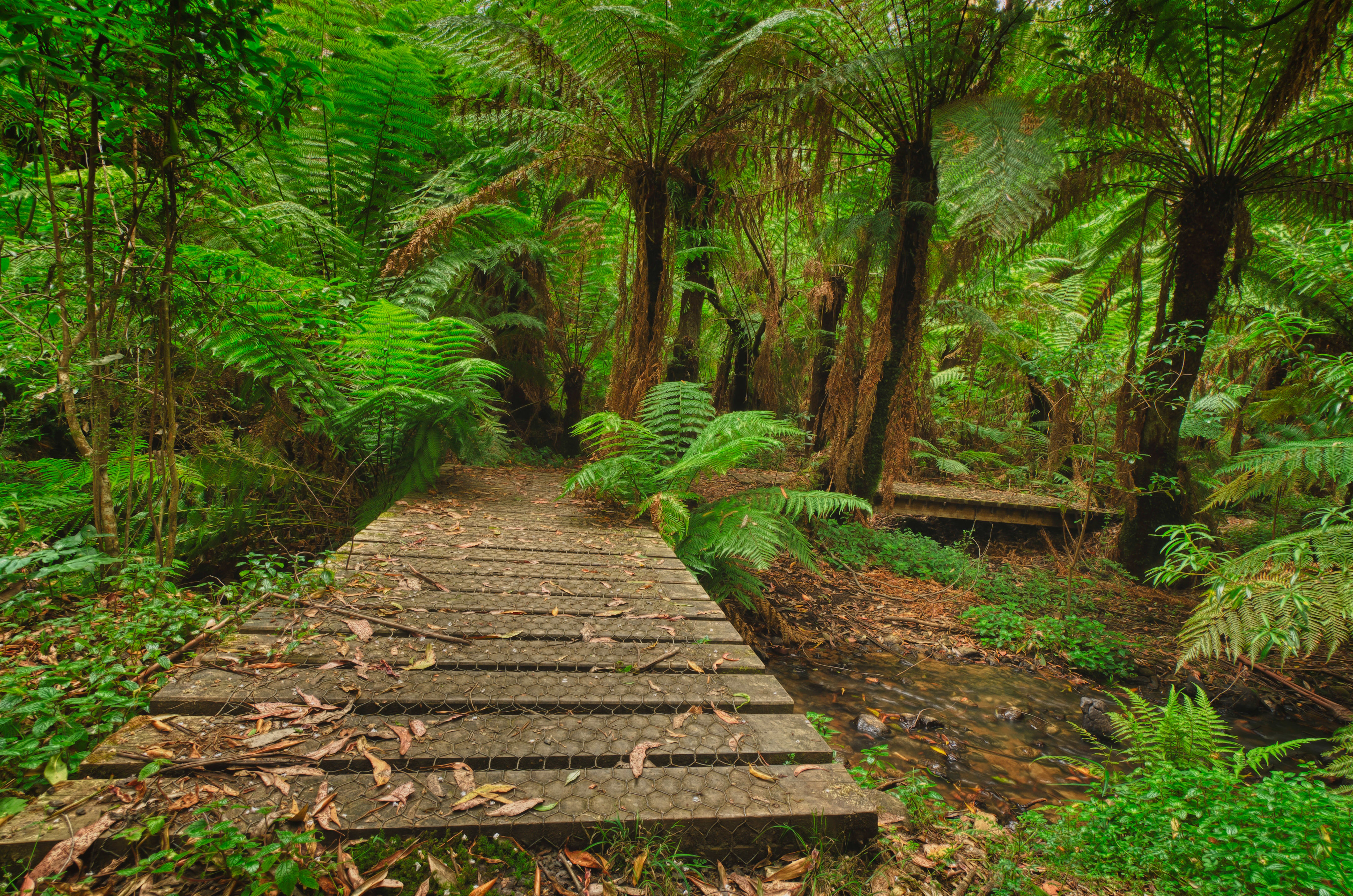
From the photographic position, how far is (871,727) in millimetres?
2594

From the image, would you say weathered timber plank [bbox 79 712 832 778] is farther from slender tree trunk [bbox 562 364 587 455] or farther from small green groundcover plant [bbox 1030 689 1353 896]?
slender tree trunk [bbox 562 364 587 455]

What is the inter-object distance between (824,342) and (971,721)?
209 inches

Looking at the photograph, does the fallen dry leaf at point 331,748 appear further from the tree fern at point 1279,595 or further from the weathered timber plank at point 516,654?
the tree fern at point 1279,595

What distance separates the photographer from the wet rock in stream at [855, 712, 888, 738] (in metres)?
2.56

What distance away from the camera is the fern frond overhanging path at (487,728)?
0.96 metres

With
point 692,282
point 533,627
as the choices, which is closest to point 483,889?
point 533,627

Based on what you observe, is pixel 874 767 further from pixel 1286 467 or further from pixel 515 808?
pixel 1286 467

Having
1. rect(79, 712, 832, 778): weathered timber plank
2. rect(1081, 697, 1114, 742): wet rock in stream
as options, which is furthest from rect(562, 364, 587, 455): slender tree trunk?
rect(79, 712, 832, 778): weathered timber plank

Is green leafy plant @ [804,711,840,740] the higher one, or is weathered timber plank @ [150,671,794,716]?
weathered timber plank @ [150,671,794,716]

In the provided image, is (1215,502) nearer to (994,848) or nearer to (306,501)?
(994,848)

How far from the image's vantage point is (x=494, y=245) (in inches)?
174

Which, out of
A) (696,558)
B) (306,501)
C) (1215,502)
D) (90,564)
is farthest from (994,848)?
(1215,502)

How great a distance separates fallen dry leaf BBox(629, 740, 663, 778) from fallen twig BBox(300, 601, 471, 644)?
0.66 m

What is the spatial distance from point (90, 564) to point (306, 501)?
145 centimetres
